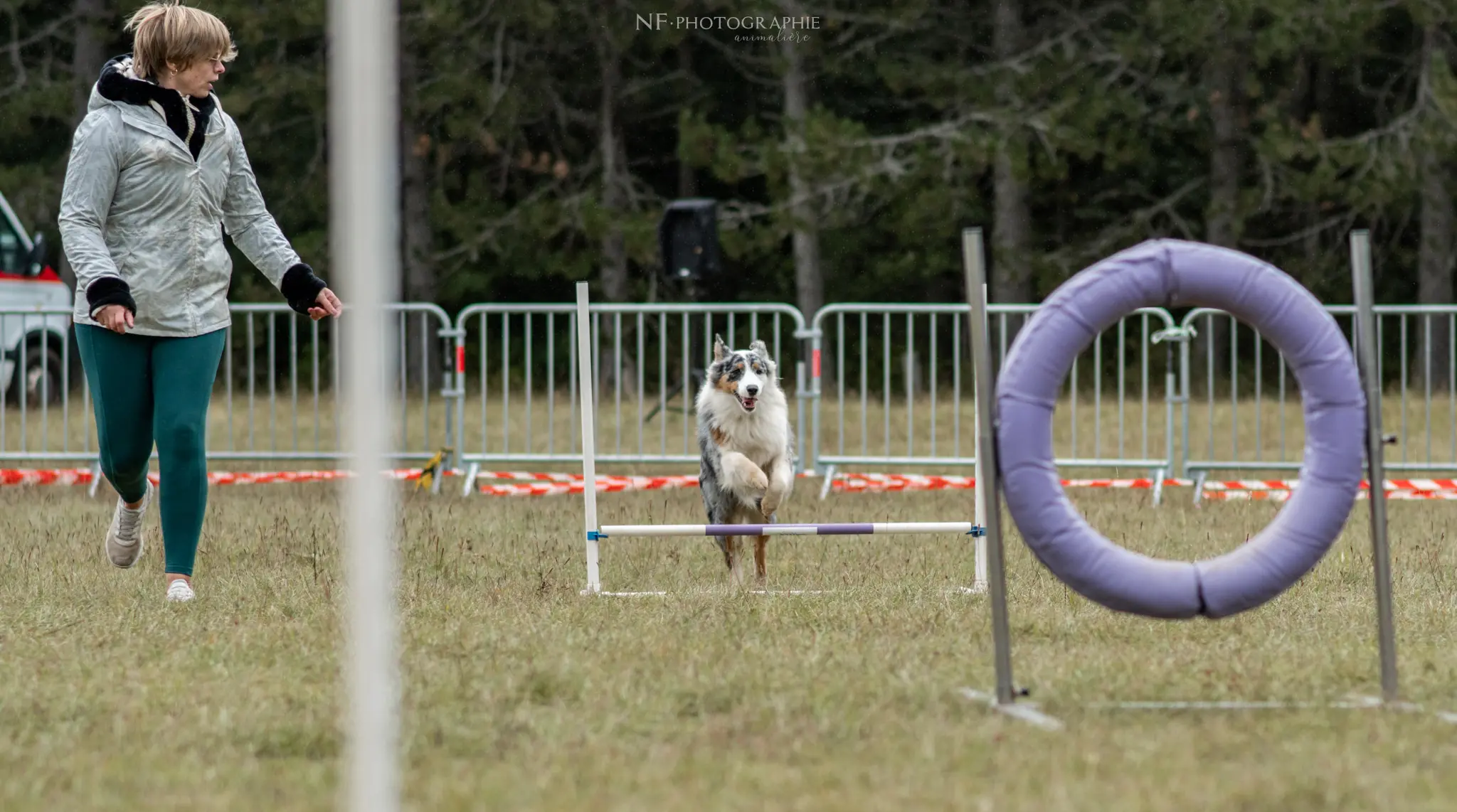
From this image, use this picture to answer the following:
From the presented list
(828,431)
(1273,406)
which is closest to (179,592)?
(828,431)

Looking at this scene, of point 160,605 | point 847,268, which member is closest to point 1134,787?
point 160,605

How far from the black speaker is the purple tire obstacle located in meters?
10.3

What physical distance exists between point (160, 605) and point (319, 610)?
527 mm

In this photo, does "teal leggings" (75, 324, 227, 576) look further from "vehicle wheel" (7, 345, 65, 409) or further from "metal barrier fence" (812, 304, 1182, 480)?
"vehicle wheel" (7, 345, 65, 409)

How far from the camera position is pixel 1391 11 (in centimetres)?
2202

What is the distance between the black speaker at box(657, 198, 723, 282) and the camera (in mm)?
14523

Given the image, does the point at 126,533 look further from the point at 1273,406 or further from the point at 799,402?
the point at 1273,406

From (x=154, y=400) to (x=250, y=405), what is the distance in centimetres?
646

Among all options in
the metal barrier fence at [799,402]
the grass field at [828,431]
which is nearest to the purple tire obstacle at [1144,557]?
the metal barrier fence at [799,402]

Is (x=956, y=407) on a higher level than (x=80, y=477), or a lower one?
higher

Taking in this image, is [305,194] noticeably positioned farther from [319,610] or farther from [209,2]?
[319,610]

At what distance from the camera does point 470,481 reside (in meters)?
11.1

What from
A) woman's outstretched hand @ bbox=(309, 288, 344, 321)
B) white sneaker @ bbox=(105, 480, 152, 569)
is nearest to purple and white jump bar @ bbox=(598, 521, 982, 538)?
woman's outstretched hand @ bbox=(309, 288, 344, 321)

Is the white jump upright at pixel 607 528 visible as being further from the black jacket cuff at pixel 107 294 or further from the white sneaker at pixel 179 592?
the black jacket cuff at pixel 107 294
